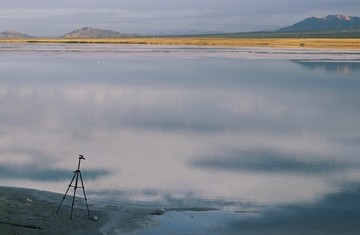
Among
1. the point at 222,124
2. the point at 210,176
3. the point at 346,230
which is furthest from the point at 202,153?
the point at 346,230

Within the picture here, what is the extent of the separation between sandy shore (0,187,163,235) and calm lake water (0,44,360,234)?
0.53 metres

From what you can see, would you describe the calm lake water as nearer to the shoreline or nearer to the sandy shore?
the shoreline

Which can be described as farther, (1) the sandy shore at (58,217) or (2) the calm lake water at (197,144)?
(2) the calm lake water at (197,144)

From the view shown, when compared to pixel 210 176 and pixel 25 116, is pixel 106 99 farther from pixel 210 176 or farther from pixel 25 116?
pixel 210 176

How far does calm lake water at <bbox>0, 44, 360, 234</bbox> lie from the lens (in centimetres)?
770

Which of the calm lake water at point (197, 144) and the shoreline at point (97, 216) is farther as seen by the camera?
the calm lake water at point (197, 144)

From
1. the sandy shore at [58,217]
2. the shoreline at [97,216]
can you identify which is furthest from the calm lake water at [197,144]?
the sandy shore at [58,217]

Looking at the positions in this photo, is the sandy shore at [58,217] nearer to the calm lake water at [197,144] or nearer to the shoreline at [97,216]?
the shoreline at [97,216]

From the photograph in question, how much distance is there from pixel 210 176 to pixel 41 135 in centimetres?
458

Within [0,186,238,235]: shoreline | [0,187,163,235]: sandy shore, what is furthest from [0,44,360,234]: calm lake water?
[0,187,163,235]: sandy shore

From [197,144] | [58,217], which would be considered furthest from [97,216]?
[197,144]

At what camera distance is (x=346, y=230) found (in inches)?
251

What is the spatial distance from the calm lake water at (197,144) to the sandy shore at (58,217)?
535 mm

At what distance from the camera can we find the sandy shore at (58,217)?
5.83 m
